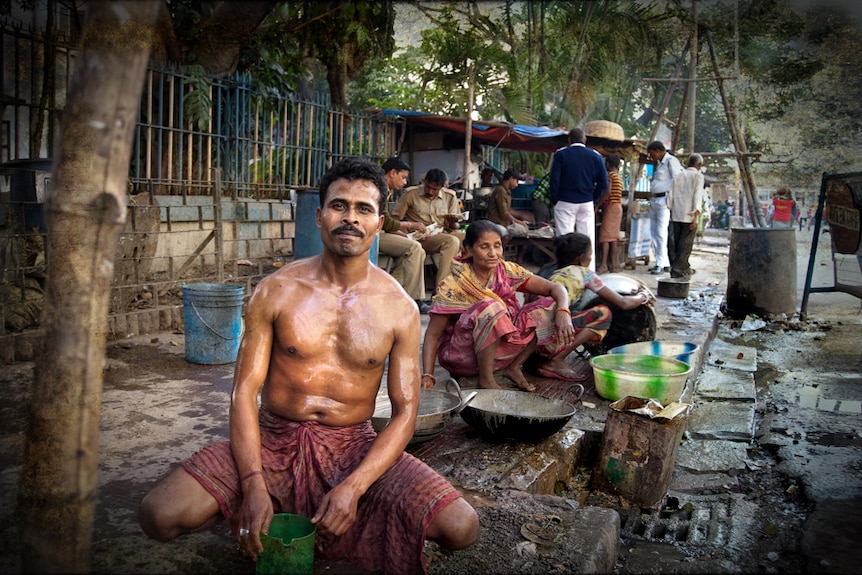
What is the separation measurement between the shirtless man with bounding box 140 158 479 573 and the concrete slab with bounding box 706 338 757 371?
4857 millimetres

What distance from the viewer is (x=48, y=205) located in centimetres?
162

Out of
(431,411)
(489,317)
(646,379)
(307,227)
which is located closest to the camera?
(431,411)

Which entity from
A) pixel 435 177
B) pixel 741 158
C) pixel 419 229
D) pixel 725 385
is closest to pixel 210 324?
pixel 419 229

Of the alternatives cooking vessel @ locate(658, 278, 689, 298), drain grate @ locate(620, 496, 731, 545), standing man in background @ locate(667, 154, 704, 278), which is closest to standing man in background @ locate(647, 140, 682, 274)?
standing man in background @ locate(667, 154, 704, 278)

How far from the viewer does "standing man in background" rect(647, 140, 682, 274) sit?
11.4 metres

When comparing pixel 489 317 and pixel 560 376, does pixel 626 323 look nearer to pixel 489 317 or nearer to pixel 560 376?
pixel 560 376

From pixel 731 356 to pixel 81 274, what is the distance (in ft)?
22.0

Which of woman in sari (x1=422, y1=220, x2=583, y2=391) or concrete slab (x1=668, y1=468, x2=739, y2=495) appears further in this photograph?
woman in sari (x1=422, y1=220, x2=583, y2=391)

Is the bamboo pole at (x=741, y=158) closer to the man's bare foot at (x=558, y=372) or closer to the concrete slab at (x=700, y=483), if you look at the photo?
the man's bare foot at (x=558, y=372)

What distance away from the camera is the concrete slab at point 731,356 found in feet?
21.7

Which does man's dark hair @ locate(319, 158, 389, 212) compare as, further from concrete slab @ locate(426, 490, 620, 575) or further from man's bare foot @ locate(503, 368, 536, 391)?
man's bare foot @ locate(503, 368, 536, 391)

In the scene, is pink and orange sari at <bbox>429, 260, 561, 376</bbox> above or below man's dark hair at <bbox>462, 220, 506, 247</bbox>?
below

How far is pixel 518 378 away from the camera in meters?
4.93

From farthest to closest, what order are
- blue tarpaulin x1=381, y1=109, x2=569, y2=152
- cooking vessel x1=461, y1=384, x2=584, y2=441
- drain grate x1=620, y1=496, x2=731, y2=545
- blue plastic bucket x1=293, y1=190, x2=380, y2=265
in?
blue tarpaulin x1=381, y1=109, x2=569, y2=152 < blue plastic bucket x1=293, y1=190, x2=380, y2=265 < cooking vessel x1=461, y1=384, x2=584, y2=441 < drain grate x1=620, y1=496, x2=731, y2=545
